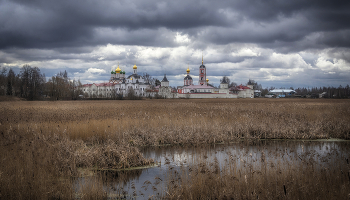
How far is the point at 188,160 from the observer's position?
32.4ft

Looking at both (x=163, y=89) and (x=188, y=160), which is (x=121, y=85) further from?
(x=188, y=160)

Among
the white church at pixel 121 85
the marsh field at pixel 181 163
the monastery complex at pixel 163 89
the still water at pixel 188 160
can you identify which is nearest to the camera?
the marsh field at pixel 181 163

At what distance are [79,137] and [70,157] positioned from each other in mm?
4649

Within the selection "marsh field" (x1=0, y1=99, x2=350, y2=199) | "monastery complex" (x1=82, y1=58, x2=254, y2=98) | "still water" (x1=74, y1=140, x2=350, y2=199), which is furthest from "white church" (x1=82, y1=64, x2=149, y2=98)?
"still water" (x1=74, y1=140, x2=350, y2=199)

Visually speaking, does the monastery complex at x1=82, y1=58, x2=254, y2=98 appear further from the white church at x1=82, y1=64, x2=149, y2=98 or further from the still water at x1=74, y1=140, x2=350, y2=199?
the still water at x1=74, y1=140, x2=350, y2=199

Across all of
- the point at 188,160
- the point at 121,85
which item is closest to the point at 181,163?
the point at 188,160

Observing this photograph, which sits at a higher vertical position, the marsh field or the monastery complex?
the monastery complex

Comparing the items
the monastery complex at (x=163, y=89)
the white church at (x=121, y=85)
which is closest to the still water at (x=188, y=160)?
the monastery complex at (x=163, y=89)

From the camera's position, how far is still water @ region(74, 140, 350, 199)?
786 centimetres

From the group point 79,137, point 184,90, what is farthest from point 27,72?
point 79,137

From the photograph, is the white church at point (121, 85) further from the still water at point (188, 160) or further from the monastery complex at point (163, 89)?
the still water at point (188, 160)

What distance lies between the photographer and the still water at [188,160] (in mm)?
7855

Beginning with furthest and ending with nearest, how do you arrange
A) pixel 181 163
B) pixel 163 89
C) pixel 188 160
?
pixel 163 89
pixel 188 160
pixel 181 163

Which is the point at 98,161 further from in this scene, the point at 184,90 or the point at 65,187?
the point at 184,90
